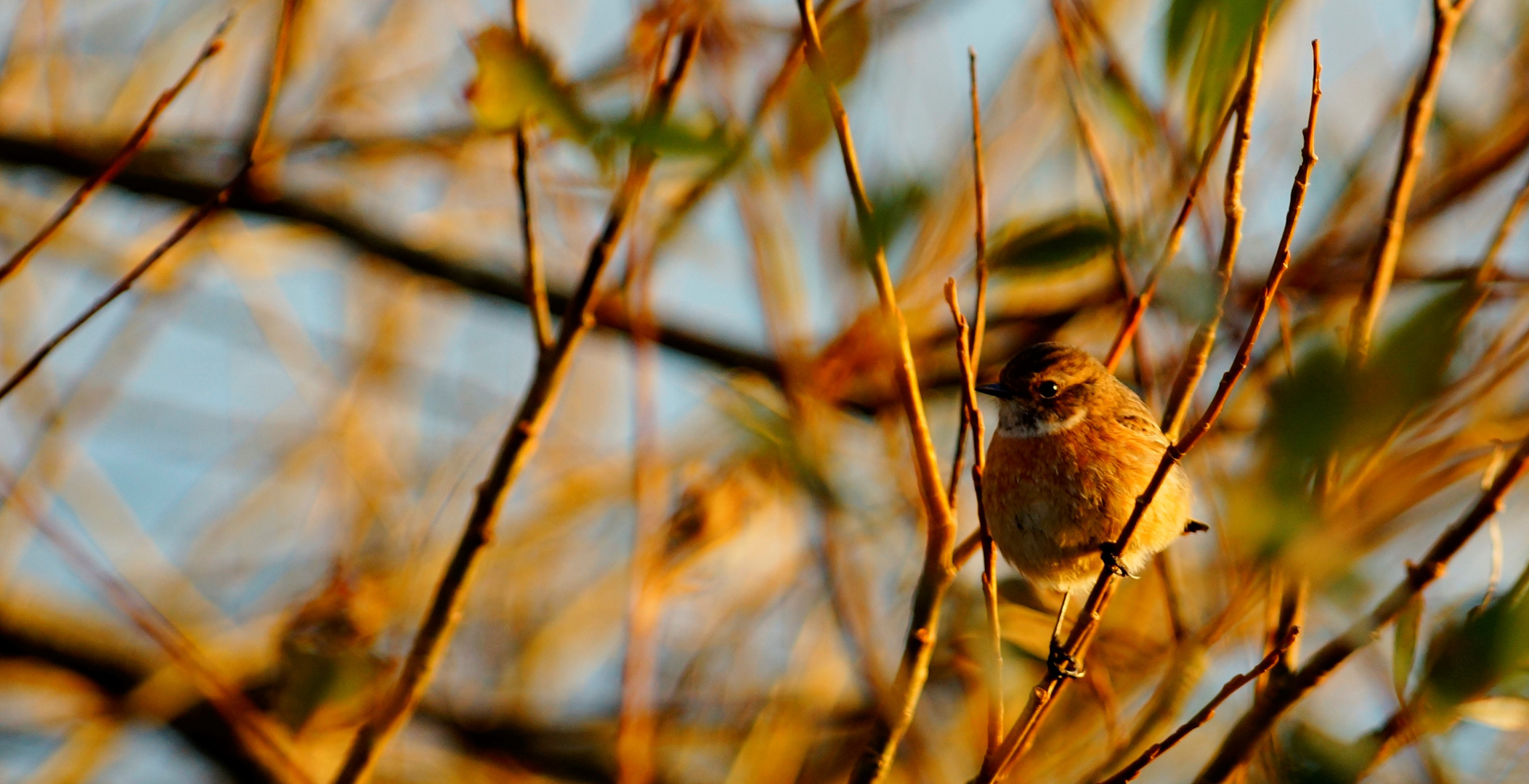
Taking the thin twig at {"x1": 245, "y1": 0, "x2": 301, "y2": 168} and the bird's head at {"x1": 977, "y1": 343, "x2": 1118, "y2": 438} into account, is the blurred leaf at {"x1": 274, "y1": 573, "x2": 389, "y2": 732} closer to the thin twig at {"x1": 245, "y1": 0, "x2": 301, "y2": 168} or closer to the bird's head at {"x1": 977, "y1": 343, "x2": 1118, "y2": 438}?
the thin twig at {"x1": 245, "y1": 0, "x2": 301, "y2": 168}

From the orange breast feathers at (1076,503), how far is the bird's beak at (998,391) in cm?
32

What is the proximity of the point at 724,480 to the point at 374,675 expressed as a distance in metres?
1.21

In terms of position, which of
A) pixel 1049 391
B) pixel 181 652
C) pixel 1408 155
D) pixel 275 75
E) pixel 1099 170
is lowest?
pixel 181 652

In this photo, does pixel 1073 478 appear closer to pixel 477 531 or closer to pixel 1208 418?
pixel 1208 418

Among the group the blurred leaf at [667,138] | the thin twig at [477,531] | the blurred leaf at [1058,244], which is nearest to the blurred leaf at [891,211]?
the blurred leaf at [667,138]

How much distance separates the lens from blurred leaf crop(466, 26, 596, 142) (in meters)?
1.96

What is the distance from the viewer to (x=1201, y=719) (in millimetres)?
2371

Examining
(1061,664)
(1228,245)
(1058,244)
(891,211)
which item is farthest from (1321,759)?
(891,211)

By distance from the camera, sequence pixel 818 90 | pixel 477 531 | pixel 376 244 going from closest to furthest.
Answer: pixel 818 90, pixel 477 531, pixel 376 244

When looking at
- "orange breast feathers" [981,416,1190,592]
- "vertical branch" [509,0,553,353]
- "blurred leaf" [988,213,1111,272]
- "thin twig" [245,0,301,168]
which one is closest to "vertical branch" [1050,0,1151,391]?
"blurred leaf" [988,213,1111,272]

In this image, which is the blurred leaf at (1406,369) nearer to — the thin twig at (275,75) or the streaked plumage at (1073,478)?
the streaked plumage at (1073,478)

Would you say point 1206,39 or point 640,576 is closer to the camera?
point 1206,39

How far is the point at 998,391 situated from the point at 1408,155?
72.7 inches

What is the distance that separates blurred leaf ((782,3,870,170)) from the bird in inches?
55.8
